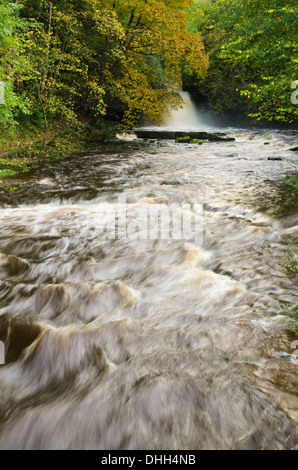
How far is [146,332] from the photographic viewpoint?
116 inches

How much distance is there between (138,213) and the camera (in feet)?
21.4

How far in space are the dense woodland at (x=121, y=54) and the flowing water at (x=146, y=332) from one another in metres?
3.75

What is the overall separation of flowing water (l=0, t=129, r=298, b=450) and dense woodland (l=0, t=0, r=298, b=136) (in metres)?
3.75

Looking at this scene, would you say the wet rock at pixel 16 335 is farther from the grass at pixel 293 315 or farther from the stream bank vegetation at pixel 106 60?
the stream bank vegetation at pixel 106 60

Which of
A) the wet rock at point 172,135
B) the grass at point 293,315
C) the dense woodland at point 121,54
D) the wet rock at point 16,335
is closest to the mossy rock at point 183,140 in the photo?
the wet rock at point 172,135

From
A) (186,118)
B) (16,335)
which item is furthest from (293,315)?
(186,118)

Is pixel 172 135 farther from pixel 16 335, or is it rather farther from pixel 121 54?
pixel 16 335

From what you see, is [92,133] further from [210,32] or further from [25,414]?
[210,32]

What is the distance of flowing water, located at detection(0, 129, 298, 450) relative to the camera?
2.00 metres

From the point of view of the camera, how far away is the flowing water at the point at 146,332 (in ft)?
6.57

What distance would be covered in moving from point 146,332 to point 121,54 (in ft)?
45.1

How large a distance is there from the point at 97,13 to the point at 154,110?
4475mm

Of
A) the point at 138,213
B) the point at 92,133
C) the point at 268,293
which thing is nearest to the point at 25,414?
the point at 268,293
